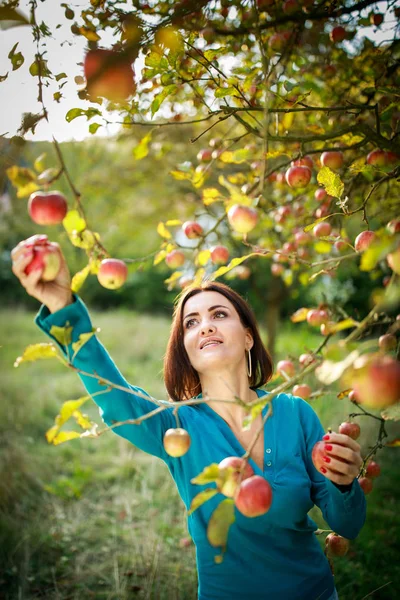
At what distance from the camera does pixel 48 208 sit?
3.13ft

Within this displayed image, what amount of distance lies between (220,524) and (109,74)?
97 centimetres

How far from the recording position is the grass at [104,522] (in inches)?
87.7

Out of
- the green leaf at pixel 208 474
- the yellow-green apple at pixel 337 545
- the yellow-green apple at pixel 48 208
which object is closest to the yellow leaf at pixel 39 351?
the yellow-green apple at pixel 48 208

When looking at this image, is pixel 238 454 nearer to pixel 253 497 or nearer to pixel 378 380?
pixel 253 497

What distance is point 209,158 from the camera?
1.86 metres

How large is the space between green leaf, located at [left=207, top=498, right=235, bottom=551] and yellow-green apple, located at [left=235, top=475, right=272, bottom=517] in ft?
0.29

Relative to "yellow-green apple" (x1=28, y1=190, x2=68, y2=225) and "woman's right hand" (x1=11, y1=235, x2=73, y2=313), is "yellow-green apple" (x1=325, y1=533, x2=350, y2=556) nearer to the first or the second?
"woman's right hand" (x1=11, y1=235, x2=73, y2=313)

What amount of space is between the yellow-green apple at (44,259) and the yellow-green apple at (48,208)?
0.16ft

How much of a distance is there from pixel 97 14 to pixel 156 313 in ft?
31.6

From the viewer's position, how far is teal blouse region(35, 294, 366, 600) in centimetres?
125

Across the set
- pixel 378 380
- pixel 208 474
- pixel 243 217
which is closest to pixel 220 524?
pixel 208 474

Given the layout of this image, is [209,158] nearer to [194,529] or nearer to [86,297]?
[194,529]

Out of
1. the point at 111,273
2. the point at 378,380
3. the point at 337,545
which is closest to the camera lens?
the point at 378,380

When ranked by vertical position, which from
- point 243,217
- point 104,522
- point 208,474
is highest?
point 243,217
